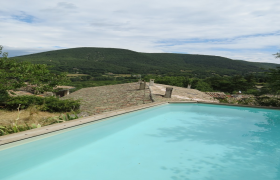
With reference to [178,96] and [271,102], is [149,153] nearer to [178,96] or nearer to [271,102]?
[271,102]

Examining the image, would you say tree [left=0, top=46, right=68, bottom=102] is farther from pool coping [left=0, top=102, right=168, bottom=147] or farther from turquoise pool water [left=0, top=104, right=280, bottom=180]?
turquoise pool water [left=0, top=104, right=280, bottom=180]

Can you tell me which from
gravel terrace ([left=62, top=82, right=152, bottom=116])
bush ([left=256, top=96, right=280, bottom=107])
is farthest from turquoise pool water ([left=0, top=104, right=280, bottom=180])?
bush ([left=256, top=96, right=280, bottom=107])

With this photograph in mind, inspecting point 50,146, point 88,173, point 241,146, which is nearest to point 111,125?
point 50,146

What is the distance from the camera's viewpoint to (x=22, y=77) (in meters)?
10.6

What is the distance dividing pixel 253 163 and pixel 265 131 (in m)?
2.99

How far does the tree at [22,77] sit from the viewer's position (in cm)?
1006

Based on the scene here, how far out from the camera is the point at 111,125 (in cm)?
629

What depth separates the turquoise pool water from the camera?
144 inches

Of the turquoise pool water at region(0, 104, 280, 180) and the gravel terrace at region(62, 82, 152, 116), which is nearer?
the turquoise pool water at region(0, 104, 280, 180)

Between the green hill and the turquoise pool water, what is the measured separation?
80.7 m

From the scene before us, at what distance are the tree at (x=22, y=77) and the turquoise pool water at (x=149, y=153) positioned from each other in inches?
250

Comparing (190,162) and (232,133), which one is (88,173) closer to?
(190,162)

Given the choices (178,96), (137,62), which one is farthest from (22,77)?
(137,62)

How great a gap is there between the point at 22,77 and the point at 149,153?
8.67 meters
